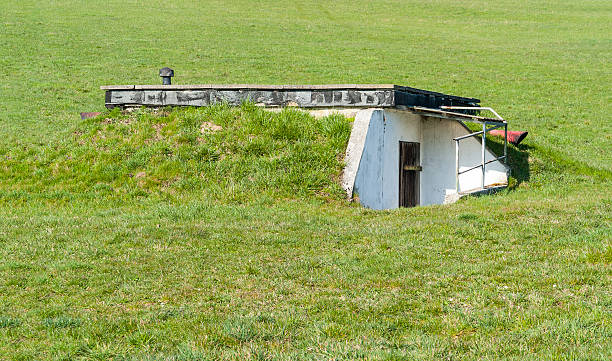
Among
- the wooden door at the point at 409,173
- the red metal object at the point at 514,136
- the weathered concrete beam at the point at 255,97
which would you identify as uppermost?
the weathered concrete beam at the point at 255,97

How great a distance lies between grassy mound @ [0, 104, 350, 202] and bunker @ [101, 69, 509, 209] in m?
0.45

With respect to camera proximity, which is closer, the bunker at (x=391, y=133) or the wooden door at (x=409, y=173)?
the bunker at (x=391, y=133)

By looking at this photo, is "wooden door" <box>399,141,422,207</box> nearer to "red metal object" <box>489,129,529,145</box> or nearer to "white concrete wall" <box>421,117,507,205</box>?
"white concrete wall" <box>421,117,507,205</box>

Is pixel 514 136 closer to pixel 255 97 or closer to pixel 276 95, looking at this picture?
pixel 276 95

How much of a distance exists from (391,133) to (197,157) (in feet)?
16.6

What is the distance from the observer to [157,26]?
139 ft

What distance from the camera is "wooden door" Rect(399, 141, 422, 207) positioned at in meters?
16.8

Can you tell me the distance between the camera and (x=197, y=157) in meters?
14.5

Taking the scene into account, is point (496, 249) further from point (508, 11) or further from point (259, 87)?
point (508, 11)

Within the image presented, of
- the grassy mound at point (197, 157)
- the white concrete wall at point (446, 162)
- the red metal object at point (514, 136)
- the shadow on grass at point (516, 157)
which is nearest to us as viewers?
the grassy mound at point (197, 157)

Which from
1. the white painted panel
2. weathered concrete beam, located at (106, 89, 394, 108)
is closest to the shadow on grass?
the white painted panel

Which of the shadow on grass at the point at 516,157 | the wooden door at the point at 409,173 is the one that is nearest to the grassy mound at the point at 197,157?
the wooden door at the point at 409,173

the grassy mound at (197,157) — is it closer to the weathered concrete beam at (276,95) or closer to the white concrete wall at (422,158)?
the weathered concrete beam at (276,95)

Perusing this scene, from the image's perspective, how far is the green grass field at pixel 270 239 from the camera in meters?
5.93
